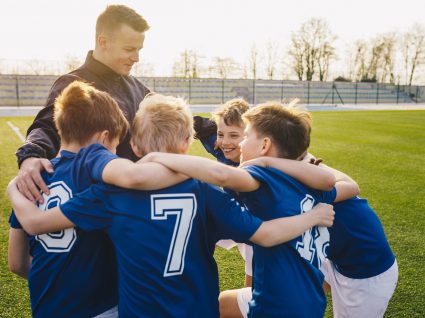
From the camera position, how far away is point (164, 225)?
1.70m

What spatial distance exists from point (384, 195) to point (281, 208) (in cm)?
584

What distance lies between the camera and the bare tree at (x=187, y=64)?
5790 centimetres

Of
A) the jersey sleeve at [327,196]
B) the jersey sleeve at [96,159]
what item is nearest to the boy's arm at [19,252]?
the jersey sleeve at [96,159]

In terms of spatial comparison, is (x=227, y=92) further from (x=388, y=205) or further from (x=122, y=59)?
(x=122, y=59)

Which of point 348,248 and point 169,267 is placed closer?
point 169,267

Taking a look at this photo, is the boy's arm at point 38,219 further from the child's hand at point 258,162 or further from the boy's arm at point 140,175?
the child's hand at point 258,162

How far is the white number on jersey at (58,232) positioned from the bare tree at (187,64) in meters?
57.2

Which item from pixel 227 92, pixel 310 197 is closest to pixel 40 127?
pixel 310 197

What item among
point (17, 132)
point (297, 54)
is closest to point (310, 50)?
point (297, 54)

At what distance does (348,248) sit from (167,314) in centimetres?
122

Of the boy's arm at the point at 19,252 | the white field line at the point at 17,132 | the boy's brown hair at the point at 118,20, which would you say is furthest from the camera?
the white field line at the point at 17,132

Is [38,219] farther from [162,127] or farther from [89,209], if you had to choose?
[162,127]

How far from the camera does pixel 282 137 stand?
2072 millimetres

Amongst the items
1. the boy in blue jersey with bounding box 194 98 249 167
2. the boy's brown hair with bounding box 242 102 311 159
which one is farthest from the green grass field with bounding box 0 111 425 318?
the boy's brown hair with bounding box 242 102 311 159
